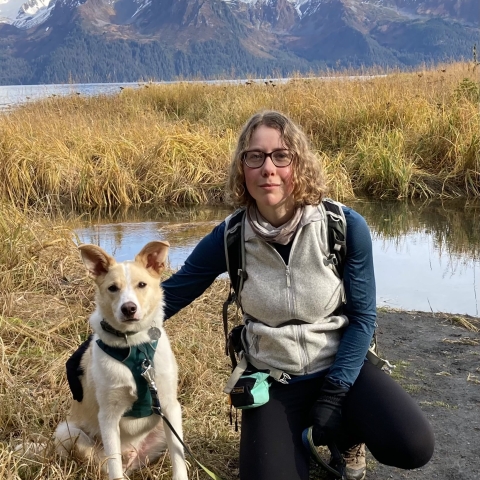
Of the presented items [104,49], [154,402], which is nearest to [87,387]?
[154,402]

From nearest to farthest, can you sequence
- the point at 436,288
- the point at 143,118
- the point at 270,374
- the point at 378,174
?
the point at 270,374
the point at 436,288
the point at 378,174
the point at 143,118

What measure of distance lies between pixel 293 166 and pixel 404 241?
463 cm

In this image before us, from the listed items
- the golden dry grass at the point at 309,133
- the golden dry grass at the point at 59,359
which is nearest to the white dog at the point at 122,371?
the golden dry grass at the point at 59,359

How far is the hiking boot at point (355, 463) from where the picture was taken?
2.64 metres

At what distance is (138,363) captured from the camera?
2.38 meters

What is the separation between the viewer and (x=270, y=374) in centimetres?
257

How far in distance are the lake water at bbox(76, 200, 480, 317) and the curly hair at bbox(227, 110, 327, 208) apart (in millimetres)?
2658

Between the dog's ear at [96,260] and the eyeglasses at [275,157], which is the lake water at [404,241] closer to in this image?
the eyeglasses at [275,157]

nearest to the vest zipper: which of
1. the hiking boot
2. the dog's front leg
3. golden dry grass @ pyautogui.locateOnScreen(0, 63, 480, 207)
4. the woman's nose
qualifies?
the woman's nose

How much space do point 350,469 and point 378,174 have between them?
23.1ft

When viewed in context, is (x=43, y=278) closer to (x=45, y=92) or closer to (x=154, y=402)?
(x=154, y=402)

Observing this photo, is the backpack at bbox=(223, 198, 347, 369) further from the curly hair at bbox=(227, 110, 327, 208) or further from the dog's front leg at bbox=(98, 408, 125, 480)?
the dog's front leg at bbox=(98, 408, 125, 480)

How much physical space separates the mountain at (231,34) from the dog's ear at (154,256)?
3565 inches

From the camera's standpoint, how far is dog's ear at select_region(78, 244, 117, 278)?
2.36 meters
